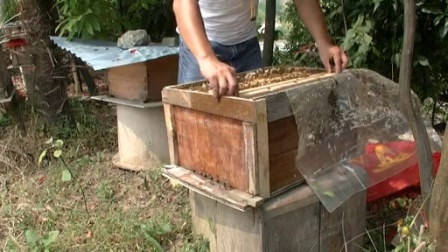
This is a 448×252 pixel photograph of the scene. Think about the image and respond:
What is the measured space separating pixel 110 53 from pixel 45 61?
97 centimetres

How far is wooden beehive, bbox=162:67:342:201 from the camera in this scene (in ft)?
6.49

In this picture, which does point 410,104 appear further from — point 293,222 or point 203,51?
point 203,51

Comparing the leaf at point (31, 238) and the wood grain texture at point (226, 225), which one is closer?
the wood grain texture at point (226, 225)

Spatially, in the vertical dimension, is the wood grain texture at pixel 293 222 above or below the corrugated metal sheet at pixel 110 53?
below

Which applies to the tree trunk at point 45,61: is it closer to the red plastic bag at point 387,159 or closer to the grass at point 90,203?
the grass at point 90,203

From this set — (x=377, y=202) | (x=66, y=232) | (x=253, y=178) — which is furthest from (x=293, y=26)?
(x=253, y=178)

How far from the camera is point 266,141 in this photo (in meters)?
1.99

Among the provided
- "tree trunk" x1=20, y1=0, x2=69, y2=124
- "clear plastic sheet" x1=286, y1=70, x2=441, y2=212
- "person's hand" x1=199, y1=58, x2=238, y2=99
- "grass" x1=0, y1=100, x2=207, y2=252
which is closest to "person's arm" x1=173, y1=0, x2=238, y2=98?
"person's hand" x1=199, y1=58, x2=238, y2=99

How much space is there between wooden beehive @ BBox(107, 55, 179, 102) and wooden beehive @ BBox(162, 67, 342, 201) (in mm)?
1320

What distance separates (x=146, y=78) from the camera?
3.61 m

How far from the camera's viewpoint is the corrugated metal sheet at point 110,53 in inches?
134

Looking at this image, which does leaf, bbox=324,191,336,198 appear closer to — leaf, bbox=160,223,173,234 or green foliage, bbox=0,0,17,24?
leaf, bbox=160,223,173,234

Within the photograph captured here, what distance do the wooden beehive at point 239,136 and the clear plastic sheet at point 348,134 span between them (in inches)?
2.2

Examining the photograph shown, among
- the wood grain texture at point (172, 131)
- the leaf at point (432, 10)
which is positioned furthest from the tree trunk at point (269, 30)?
the wood grain texture at point (172, 131)
